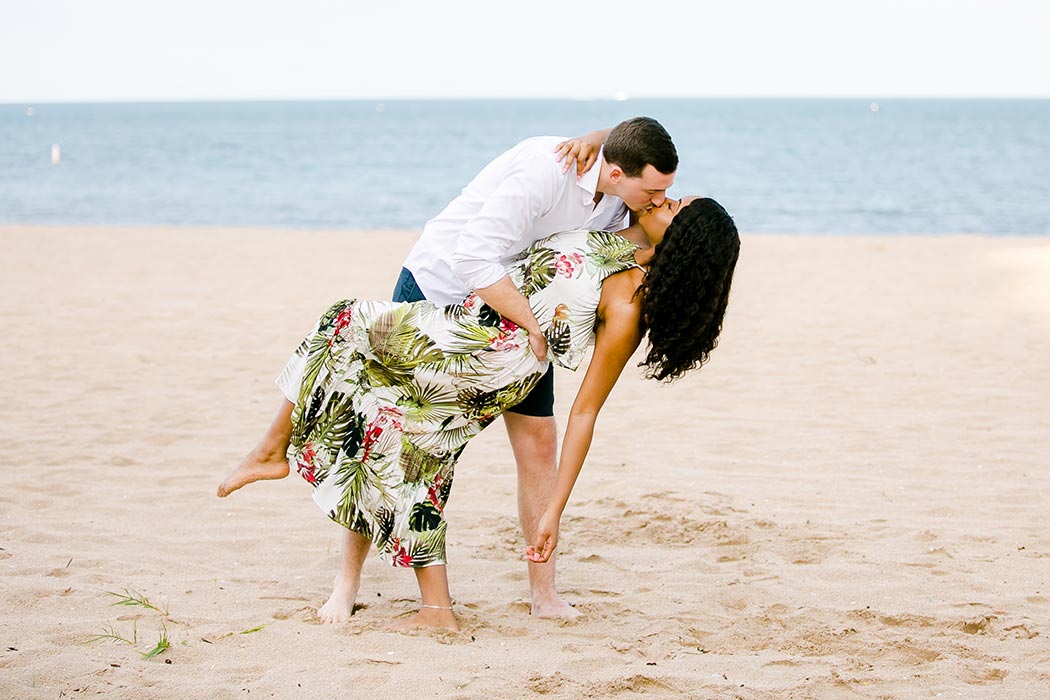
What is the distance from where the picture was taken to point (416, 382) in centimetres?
360

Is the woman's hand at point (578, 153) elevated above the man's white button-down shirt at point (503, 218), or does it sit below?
above

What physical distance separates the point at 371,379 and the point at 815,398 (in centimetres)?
422

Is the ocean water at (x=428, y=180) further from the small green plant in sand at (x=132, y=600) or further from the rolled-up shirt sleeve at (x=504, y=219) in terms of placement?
the rolled-up shirt sleeve at (x=504, y=219)

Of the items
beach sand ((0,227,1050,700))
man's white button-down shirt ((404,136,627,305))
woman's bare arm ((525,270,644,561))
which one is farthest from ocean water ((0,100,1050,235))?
woman's bare arm ((525,270,644,561))

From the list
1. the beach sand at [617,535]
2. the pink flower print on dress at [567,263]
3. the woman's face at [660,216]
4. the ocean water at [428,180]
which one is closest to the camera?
the beach sand at [617,535]

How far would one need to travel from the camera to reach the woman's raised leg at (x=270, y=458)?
3680 millimetres

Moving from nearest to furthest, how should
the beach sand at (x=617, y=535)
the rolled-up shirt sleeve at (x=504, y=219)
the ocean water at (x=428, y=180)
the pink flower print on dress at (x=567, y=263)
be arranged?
the beach sand at (x=617, y=535) < the rolled-up shirt sleeve at (x=504, y=219) < the pink flower print on dress at (x=567, y=263) < the ocean water at (x=428, y=180)

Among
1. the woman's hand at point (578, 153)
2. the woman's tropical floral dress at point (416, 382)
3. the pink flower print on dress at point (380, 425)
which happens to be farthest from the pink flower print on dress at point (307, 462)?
the woman's hand at point (578, 153)

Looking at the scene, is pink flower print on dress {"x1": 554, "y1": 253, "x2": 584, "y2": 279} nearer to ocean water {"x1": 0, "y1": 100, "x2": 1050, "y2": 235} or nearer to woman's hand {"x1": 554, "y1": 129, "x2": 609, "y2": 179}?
woman's hand {"x1": 554, "y1": 129, "x2": 609, "y2": 179}

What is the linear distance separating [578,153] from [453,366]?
81cm

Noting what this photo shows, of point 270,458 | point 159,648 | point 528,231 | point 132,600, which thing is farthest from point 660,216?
point 132,600

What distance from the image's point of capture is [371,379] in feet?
12.0

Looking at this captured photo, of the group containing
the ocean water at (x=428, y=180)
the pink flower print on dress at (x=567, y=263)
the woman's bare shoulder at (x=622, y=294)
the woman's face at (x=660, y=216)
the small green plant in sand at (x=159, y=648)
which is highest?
the woman's face at (x=660, y=216)

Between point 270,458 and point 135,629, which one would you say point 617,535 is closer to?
point 270,458
